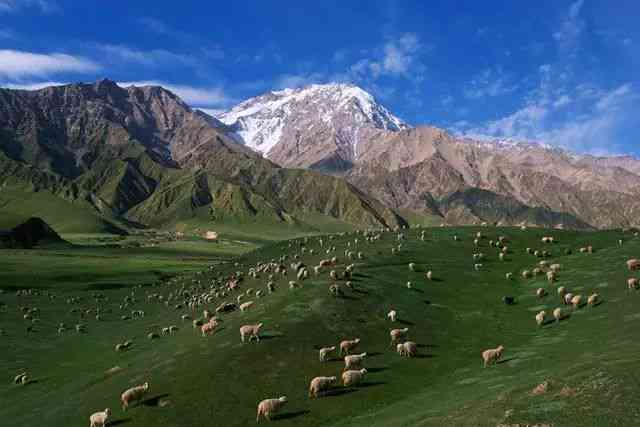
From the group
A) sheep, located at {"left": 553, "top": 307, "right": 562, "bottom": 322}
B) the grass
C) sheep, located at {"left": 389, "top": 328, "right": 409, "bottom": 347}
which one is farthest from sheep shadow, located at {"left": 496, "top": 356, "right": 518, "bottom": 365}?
sheep, located at {"left": 553, "top": 307, "right": 562, "bottom": 322}

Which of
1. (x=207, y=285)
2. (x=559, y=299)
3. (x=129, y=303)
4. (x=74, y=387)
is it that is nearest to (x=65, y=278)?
(x=129, y=303)

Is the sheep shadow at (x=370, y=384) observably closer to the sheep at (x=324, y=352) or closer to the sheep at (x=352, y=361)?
the sheep at (x=352, y=361)

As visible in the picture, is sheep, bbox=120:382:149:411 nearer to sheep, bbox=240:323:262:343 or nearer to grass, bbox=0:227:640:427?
grass, bbox=0:227:640:427

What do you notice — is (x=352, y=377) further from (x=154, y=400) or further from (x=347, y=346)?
(x=154, y=400)

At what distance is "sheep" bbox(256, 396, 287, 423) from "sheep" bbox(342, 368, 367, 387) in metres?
4.98

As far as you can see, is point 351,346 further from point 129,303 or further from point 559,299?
point 129,303

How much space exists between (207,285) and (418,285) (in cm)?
4394

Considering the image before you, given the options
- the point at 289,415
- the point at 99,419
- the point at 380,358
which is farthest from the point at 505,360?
the point at 99,419

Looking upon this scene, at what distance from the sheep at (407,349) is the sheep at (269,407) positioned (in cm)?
1225

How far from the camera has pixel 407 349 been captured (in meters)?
41.4

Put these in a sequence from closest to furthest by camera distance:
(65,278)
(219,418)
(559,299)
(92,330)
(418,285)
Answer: (219,418) → (559,299) → (418,285) → (92,330) → (65,278)

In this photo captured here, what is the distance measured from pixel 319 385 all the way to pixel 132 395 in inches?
478

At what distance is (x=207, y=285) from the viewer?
3738 inches

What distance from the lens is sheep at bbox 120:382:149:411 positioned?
36.2 metres
